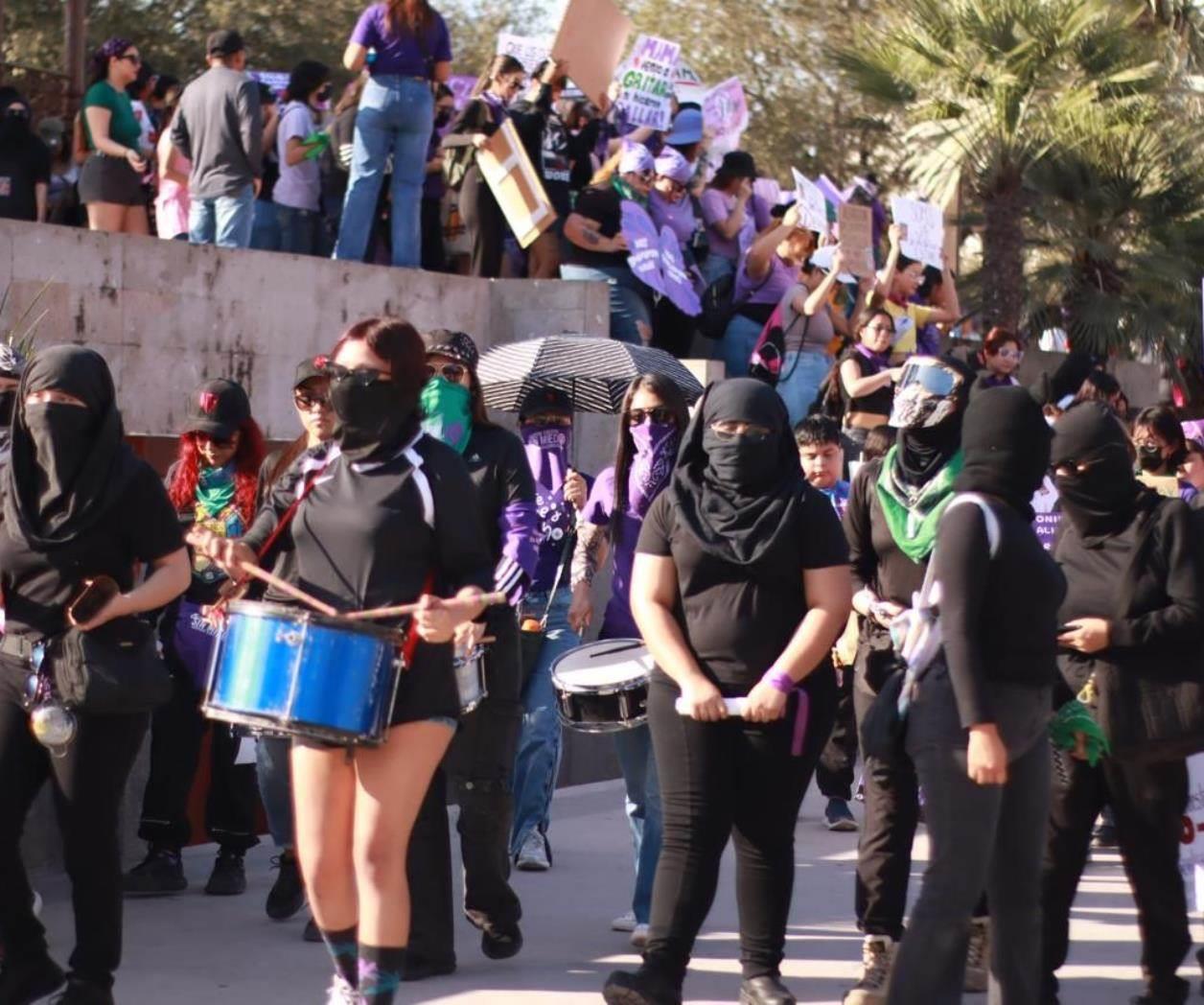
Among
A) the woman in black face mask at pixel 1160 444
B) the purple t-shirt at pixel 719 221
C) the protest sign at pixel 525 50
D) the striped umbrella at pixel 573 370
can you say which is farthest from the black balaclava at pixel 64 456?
the protest sign at pixel 525 50

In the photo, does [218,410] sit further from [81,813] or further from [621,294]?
[621,294]

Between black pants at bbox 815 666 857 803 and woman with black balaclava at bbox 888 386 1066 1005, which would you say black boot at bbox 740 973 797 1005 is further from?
black pants at bbox 815 666 857 803

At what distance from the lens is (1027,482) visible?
19.2 feet

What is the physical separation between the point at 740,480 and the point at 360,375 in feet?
3.92

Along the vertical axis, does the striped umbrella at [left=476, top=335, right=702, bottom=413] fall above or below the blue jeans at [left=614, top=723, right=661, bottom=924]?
above

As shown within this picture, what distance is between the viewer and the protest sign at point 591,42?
1542cm

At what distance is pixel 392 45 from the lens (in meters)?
13.0

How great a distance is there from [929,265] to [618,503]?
32.6 ft

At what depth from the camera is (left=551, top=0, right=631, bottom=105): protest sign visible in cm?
1542

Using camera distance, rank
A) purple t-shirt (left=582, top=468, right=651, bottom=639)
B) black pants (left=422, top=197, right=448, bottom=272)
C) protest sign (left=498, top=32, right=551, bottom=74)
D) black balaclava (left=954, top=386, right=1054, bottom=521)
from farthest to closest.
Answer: protest sign (left=498, top=32, right=551, bottom=74), black pants (left=422, top=197, right=448, bottom=272), purple t-shirt (left=582, top=468, right=651, bottom=639), black balaclava (left=954, top=386, right=1054, bottom=521)

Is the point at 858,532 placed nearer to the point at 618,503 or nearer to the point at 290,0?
the point at 618,503

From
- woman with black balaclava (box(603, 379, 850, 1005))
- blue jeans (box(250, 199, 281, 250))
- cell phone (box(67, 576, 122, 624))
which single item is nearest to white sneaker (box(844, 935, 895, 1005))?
woman with black balaclava (box(603, 379, 850, 1005))

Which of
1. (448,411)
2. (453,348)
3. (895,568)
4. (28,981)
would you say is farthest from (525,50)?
(28,981)

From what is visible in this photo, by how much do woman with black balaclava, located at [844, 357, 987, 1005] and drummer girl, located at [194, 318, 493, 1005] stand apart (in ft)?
5.06
